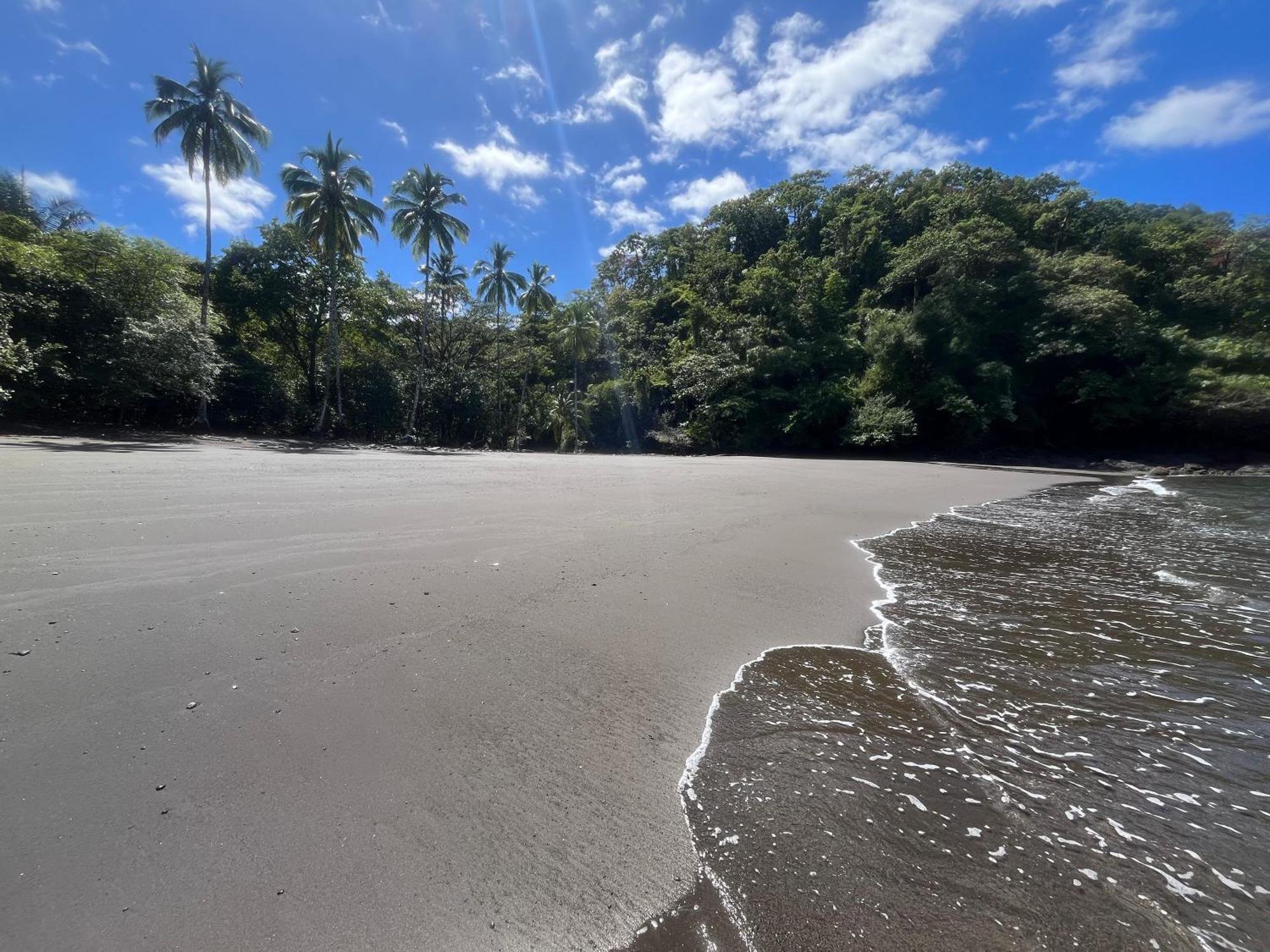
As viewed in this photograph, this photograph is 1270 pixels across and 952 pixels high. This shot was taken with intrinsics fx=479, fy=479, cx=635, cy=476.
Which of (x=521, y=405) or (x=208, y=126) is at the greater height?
(x=208, y=126)

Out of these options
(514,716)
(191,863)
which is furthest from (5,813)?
(514,716)

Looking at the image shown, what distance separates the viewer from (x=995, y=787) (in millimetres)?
2205

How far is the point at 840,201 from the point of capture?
141 ft

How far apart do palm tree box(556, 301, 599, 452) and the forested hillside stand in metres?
0.28

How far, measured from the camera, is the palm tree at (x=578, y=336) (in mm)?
35906

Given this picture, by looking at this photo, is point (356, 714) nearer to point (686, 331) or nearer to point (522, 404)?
point (522, 404)

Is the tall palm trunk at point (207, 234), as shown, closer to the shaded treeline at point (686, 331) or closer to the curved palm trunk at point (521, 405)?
the shaded treeline at point (686, 331)

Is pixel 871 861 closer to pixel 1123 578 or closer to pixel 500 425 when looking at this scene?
pixel 1123 578

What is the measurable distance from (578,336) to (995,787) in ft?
120

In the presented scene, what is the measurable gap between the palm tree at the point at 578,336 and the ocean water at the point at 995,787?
32.6 meters

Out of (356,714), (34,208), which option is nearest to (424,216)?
(34,208)

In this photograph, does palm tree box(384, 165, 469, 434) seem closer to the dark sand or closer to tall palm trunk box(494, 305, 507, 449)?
tall palm trunk box(494, 305, 507, 449)

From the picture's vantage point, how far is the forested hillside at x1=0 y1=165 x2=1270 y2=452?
763 inches

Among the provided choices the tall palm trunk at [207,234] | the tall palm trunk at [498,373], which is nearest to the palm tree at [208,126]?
the tall palm trunk at [207,234]
